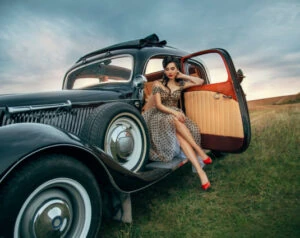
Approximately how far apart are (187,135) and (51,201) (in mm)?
2075

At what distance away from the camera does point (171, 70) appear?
3.43 metres

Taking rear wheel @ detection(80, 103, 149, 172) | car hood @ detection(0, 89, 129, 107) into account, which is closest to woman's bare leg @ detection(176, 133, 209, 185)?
rear wheel @ detection(80, 103, 149, 172)

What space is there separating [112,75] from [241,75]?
2.16 m

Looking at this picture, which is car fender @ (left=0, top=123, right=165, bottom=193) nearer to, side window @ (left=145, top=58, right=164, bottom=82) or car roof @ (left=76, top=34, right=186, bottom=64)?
side window @ (left=145, top=58, right=164, bottom=82)

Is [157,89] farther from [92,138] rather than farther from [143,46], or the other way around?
[92,138]

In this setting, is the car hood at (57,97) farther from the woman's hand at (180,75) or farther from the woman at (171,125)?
the woman's hand at (180,75)

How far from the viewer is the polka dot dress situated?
3.04 meters

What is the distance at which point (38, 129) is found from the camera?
152cm

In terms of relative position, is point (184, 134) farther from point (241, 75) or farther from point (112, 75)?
point (241, 75)

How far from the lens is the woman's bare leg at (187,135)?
3174 mm

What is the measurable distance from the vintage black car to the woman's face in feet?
0.83

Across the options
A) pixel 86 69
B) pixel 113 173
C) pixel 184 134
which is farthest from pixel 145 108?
pixel 113 173

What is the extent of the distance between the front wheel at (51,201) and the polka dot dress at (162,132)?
58.6 inches

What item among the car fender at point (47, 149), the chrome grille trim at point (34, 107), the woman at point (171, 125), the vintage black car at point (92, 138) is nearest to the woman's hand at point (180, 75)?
the woman at point (171, 125)
